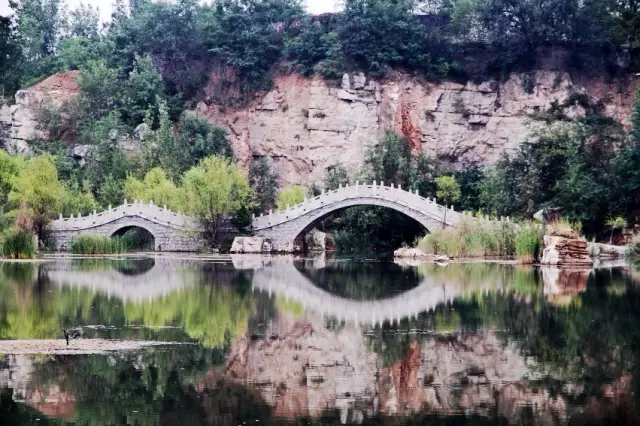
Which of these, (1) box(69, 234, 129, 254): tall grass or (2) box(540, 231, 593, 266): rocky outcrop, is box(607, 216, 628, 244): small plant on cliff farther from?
(1) box(69, 234, 129, 254): tall grass

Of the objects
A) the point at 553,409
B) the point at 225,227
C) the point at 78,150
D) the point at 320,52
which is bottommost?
the point at 553,409

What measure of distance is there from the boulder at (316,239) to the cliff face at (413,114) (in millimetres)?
5706

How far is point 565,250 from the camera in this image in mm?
34312

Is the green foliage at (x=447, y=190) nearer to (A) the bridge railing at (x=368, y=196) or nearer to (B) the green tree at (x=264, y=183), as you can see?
(A) the bridge railing at (x=368, y=196)

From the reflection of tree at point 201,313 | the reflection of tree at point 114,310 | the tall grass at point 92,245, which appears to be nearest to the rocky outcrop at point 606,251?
the reflection of tree at point 114,310

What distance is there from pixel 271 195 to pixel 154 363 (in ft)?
142

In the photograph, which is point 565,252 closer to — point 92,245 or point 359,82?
point 92,245

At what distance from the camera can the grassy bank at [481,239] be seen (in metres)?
38.2

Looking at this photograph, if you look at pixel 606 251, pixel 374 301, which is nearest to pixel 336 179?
pixel 606 251

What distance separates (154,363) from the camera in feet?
47.0

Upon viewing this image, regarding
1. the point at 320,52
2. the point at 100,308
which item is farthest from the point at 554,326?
the point at 320,52

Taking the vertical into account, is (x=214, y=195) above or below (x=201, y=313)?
above

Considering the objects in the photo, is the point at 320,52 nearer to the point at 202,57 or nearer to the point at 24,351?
the point at 202,57

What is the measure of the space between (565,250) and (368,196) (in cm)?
1300
